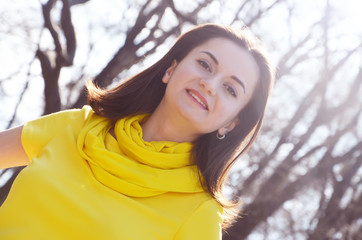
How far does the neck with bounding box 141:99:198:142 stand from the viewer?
2.09 meters

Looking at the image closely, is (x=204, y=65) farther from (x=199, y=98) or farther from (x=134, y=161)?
(x=134, y=161)

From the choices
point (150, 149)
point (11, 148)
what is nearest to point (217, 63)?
point (150, 149)

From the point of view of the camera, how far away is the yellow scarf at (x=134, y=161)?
6.20ft

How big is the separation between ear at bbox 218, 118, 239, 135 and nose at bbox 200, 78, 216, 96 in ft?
0.84

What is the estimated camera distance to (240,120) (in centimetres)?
223

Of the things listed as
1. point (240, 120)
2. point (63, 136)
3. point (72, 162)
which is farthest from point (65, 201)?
point (240, 120)

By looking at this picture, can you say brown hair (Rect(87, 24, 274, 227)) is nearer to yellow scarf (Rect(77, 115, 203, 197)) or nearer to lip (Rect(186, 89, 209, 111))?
yellow scarf (Rect(77, 115, 203, 197))

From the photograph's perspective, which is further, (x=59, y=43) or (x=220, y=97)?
(x=59, y=43)

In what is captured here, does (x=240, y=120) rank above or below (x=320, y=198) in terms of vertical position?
above

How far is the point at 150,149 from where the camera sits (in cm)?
203

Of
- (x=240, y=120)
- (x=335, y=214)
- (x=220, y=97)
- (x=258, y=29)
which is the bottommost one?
(x=335, y=214)

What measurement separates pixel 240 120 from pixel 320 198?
4.76m

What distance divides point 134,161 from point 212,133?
420 millimetres

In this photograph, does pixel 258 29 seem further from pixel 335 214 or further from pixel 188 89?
pixel 188 89
